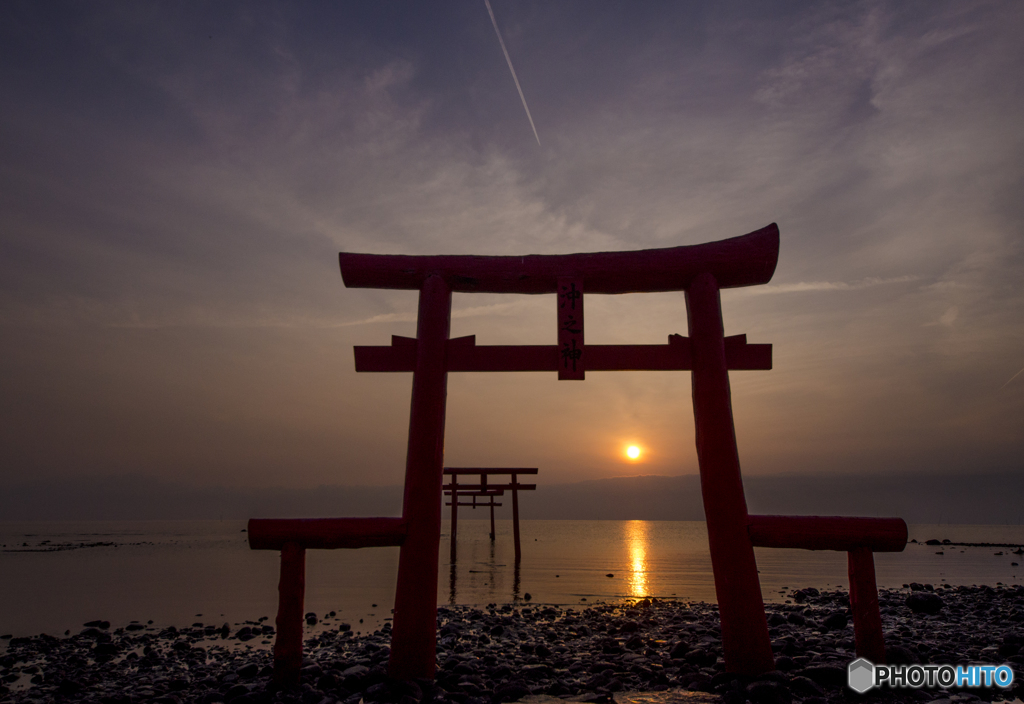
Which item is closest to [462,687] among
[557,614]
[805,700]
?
[805,700]

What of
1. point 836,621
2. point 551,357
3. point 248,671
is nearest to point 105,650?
point 248,671

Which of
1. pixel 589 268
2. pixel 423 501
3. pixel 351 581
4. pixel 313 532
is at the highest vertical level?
pixel 589 268

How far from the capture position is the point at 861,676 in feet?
15.8

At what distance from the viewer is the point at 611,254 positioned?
19.6 feet

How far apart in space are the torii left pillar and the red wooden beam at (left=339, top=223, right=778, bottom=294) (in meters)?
0.26

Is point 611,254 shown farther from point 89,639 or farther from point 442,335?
point 89,639

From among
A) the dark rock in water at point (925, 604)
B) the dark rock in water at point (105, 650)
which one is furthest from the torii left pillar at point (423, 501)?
the dark rock in water at point (925, 604)

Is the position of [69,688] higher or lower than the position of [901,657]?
lower

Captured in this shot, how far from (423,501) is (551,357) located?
6.26 feet

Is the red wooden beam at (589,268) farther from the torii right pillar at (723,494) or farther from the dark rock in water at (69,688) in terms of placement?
the dark rock in water at (69,688)

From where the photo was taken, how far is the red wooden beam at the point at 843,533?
4.87 m

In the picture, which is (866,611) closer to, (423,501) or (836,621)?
(423,501)

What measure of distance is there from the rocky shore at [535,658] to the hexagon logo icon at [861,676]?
0.29 ft

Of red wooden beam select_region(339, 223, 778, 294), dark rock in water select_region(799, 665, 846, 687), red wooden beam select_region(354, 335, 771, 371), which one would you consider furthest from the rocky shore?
red wooden beam select_region(339, 223, 778, 294)
